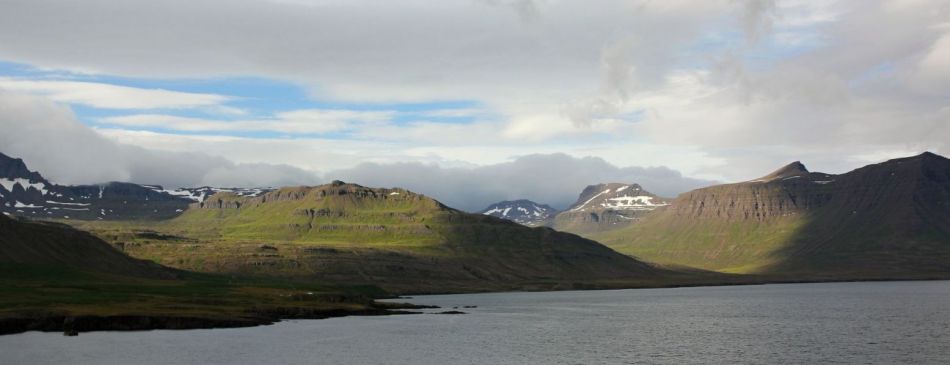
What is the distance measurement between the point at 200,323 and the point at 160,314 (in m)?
6.78

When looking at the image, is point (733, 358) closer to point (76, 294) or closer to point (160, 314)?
point (160, 314)

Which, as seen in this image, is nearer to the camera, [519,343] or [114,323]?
[519,343]

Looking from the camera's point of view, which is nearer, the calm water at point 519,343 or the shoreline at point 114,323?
the calm water at point 519,343

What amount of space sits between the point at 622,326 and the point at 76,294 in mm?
102579

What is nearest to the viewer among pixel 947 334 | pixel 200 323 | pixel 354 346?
pixel 354 346

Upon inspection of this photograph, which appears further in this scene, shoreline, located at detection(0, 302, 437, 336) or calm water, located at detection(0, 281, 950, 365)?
shoreline, located at detection(0, 302, 437, 336)

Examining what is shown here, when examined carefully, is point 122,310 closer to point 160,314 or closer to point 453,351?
point 160,314

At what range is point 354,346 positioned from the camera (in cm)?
13112

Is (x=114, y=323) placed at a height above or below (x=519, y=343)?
below

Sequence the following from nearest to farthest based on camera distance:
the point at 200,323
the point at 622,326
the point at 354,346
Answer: the point at 354,346
the point at 200,323
the point at 622,326

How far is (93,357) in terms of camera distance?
11169 cm

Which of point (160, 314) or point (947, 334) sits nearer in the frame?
point (947, 334)

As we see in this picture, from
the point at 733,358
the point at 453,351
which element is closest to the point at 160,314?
the point at 453,351

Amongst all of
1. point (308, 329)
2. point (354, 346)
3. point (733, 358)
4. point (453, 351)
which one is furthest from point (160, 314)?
point (733, 358)
